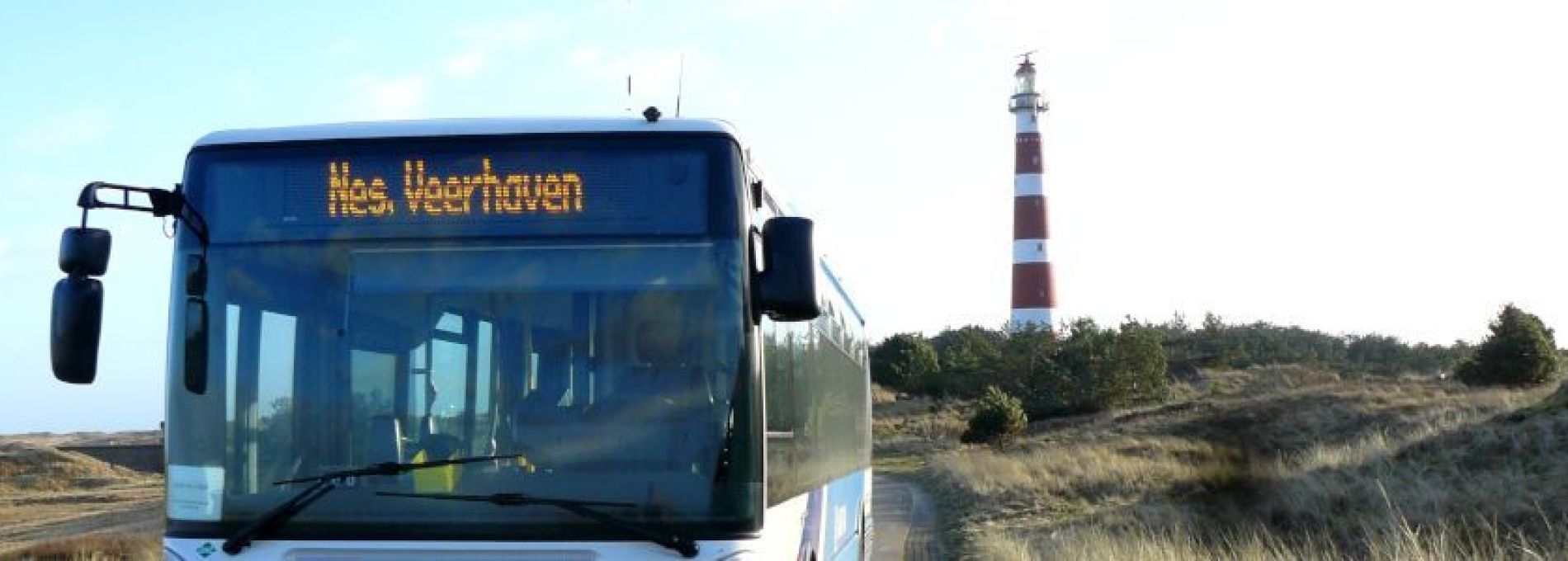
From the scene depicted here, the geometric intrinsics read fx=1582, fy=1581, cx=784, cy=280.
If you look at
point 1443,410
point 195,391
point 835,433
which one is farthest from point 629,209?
point 1443,410

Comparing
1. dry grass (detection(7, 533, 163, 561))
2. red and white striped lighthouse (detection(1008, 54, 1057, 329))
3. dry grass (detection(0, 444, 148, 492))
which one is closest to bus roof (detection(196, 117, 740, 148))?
dry grass (detection(7, 533, 163, 561))

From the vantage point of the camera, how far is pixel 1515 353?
53.5 m

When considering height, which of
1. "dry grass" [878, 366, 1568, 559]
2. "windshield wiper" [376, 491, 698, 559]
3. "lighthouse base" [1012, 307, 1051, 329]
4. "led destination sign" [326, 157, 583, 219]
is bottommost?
"dry grass" [878, 366, 1568, 559]

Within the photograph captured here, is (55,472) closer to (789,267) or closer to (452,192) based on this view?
(452,192)

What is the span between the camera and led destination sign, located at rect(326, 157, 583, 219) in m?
5.84

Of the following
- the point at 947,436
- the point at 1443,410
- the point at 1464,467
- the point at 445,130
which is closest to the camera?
the point at 445,130

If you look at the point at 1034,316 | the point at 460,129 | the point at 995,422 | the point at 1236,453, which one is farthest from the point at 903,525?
the point at 1034,316

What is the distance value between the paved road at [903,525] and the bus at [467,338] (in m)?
12.3

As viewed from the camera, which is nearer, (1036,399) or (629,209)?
(629,209)

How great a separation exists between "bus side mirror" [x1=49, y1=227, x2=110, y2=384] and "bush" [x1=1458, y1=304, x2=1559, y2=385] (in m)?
53.6

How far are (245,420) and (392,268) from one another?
77 cm

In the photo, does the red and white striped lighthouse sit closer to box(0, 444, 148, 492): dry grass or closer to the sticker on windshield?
box(0, 444, 148, 492): dry grass

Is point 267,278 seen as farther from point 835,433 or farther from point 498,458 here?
point 835,433

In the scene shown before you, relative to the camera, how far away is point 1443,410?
35.0 meters
